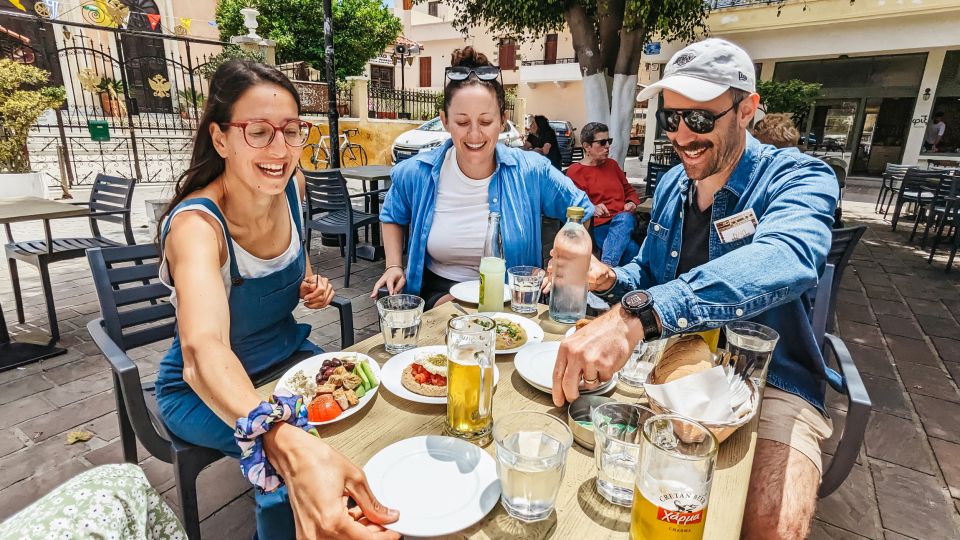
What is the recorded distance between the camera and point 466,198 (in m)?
2.57

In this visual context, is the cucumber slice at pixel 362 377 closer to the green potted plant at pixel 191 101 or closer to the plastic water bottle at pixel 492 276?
the plastic water bottle at pixel 492 276

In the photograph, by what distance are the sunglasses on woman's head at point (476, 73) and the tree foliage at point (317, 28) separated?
1687cm

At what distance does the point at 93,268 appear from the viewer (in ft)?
6.10

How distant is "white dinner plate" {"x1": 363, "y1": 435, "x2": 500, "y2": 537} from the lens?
890mm

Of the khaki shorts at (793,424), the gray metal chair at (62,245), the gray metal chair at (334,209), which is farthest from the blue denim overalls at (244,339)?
the gray metal chair at (334,209)

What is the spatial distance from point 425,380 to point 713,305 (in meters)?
0.78

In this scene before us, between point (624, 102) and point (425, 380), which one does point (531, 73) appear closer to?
point (624, 102)

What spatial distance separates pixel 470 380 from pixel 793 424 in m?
1.05

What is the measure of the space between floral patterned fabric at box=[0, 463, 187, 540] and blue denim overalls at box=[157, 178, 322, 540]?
39cm

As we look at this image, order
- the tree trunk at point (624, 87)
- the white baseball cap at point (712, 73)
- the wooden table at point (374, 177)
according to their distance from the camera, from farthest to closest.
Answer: the tree trunk at point (624, 87) < the wooden table at point (374, 177) < the white baseball cap at point (712, 73)

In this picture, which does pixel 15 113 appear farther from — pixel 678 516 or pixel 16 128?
pixel 678 516

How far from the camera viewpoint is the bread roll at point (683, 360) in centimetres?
116

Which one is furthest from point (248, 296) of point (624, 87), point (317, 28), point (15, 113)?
point (317, 28)

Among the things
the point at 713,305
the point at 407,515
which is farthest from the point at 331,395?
the point at 713,305
